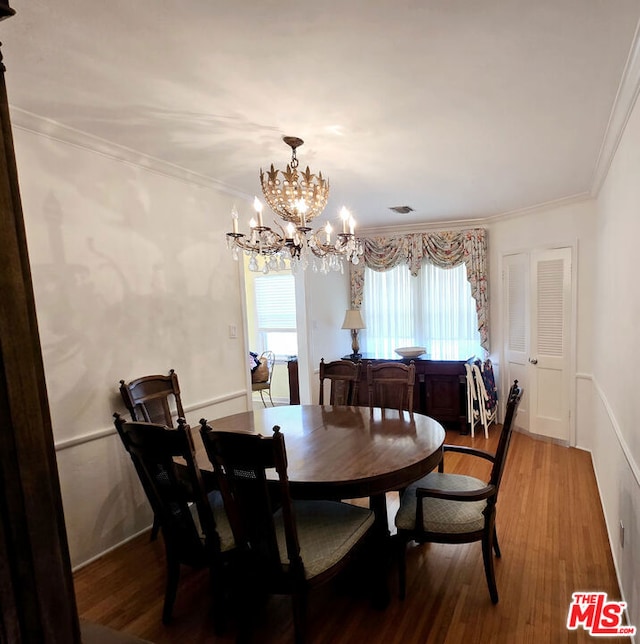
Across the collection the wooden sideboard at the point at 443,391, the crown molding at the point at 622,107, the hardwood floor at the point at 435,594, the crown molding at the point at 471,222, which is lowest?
the hardwood floor at the point at 435,594

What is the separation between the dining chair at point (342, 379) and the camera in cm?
314

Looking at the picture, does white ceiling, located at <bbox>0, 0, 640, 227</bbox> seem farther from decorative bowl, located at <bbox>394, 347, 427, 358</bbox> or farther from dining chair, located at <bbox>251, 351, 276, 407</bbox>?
dining chair, located at <bbox>251, 351, 276, 407</bbox>

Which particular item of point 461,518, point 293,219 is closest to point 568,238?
point 293,219

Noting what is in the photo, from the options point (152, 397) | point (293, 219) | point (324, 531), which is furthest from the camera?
point (152, 397)

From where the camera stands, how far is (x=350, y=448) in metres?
2.09

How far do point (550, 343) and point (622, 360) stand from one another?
2.20 m

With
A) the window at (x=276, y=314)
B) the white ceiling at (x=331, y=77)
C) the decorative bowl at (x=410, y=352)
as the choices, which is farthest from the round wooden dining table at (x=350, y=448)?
the window at (x=276, y=314)

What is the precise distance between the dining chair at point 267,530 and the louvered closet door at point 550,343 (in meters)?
3.23

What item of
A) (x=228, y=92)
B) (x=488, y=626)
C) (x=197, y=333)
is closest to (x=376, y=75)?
(x=228, y=92)

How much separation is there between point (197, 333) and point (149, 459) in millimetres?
1528

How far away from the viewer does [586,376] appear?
Answer: 12.8ft

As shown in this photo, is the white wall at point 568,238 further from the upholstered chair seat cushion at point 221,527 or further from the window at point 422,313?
the upholstered chair seat cushion at point 221,527

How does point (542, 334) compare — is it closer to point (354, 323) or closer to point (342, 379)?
point (354, 323)

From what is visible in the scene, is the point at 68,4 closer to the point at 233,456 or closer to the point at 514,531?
the point at 233,456
